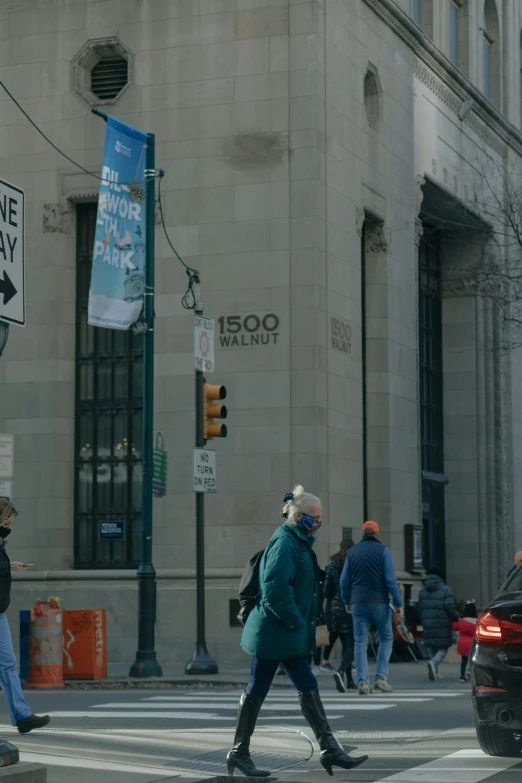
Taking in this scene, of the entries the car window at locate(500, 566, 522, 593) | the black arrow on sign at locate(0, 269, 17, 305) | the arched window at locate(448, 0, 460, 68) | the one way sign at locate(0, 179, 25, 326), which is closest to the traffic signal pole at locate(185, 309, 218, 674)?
the car window at locate(500, 566, 522, 593)

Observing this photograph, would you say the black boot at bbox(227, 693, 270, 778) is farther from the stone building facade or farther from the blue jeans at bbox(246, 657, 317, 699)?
the stone building facade

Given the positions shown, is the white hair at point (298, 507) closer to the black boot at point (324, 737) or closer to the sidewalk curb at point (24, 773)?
the black boot at point (324, 737)

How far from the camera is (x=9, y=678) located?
504 inches

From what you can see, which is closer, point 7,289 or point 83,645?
point 7,289

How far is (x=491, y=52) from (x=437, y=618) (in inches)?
815

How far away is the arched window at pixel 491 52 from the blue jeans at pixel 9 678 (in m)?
26.4

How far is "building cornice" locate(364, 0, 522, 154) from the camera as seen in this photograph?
95.5ft

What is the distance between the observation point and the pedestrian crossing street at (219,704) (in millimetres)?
15141

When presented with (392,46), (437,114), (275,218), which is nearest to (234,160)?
(275,218)

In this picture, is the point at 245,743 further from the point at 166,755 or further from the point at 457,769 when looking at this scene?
the point at 457,769

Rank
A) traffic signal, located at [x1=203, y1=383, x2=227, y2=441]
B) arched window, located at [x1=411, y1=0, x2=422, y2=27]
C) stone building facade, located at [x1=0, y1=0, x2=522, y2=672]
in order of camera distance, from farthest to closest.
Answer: arched window, located at [x1=411, y1=0, x2=422, y2=27] < stone building facade, located at [x1=0, y1=0, x2=522, y2=672] < traffic signal, located at [x1=203, y1=383, x2=227, y2=441]

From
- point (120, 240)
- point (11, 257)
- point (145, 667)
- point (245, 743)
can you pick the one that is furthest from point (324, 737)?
point (120, 240)

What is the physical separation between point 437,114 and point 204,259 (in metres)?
8.87

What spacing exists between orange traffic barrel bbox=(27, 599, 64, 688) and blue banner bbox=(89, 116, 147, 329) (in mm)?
4556
